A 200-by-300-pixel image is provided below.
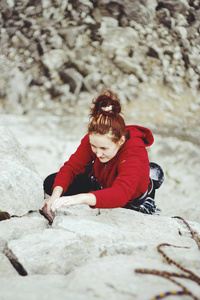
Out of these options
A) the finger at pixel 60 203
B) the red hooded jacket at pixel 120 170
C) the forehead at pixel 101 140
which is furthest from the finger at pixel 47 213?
the forehead at pixel 101 140

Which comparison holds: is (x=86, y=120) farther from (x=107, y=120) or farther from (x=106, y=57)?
(x=107, y=120)

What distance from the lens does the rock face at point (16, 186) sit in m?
2.28

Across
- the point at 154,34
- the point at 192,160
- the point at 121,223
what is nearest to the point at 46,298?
the point at 121,223

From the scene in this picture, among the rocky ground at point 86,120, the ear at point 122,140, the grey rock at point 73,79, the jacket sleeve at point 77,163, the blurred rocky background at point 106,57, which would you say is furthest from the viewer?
the grey rock at point 73,79

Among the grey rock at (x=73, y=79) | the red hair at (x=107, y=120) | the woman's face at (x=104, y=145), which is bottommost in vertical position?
the grey rock at (x=73, y=79)

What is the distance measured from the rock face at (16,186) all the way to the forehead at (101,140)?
641 millimetres

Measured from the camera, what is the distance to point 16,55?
23.0 ft

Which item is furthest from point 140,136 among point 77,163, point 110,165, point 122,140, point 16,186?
point 16,186

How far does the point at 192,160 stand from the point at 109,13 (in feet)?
15.7

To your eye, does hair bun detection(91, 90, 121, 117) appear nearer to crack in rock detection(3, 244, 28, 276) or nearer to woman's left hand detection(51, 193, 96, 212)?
woman's left hand detection(51, 193, 96, 212)

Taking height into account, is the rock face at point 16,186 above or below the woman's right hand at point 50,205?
above

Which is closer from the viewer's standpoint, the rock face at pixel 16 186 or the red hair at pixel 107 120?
the rock face at pixel 16 186

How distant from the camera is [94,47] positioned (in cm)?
728

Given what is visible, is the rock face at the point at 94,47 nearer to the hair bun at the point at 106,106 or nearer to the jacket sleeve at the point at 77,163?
the jacket sleeve at the point at 77,163
